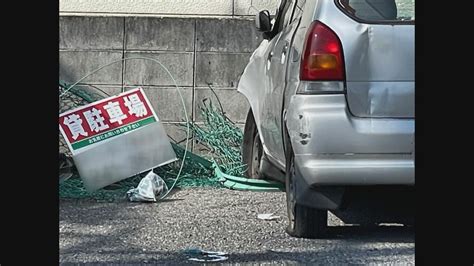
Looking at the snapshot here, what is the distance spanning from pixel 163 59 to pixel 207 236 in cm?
311

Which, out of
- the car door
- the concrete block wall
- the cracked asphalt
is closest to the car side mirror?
the car door

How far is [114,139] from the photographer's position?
7.40 meters

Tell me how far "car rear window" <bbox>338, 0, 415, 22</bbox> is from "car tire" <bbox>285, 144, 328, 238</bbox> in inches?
36.2

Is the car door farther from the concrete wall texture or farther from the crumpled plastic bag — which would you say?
the concrete wall texture

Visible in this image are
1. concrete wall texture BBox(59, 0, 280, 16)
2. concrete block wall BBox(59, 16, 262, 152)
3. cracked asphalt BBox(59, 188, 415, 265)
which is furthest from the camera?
concrete wall texture BBox(59, 0, 280, 16)

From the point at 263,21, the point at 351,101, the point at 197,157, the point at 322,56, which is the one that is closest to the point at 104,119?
the point at 197,157

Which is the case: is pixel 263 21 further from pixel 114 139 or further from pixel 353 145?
pixel 353 145

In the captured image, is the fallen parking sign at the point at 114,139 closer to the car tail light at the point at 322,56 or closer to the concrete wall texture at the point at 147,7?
the concrete wall texture at the point at 147,7

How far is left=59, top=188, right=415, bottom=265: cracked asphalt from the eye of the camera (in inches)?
210

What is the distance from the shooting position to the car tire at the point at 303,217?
564 cm

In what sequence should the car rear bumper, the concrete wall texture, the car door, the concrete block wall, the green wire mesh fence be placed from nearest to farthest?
the car rear bumper < the car door < the green wire mesh fence < the concrete block wall < the concrete wall texture

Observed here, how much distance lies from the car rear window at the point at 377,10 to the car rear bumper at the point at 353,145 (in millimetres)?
505
